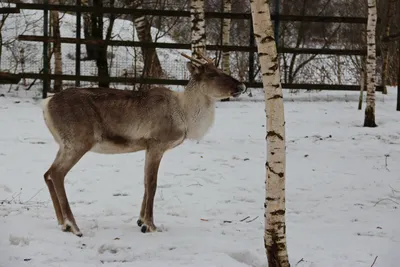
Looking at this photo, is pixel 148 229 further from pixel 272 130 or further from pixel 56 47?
pixel 56 47

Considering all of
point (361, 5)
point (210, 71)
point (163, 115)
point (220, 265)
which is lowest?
point (220, 265)

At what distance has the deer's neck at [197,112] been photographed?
662 cm

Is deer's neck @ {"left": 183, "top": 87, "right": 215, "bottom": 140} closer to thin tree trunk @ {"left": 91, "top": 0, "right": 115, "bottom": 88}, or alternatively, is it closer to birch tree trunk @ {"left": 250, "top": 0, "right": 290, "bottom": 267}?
Result: birch tree trunk @ {"left": 250, "top": 0, "right": 290, "bottom": 267}

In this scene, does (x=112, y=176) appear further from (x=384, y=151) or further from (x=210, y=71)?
(x=384, y=151)

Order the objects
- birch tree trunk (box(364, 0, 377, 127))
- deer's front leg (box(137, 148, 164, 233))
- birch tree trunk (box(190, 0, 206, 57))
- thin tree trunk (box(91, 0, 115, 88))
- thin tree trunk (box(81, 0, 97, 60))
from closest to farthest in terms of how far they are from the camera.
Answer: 1. deer's front leg (box(137, 148, 164, 233))
2. birch tree trunk (box(190, 0, 206, 57))
3. birch tree trunk (box(364, 0, 377, 127))
4. thin tree trunk (box(91, 0, 115, 88))
5. thin tree trunk (box(81, 0, 97, 60))

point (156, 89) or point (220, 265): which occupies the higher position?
point (156, 89)

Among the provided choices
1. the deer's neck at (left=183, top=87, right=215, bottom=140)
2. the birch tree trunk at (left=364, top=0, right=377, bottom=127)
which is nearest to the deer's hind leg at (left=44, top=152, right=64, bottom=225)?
the deer's neck at (left=183, top=87, right=215, bottom=140)

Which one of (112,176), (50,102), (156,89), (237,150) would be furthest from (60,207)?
(237,150)

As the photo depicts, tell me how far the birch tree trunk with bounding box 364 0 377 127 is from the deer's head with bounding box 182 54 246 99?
5.14 meters

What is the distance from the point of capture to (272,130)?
4.56m

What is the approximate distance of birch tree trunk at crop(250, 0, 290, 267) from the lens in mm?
4500

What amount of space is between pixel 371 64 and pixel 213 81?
17.6 ft

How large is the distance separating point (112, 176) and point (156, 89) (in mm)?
1844

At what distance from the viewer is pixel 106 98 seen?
20.7ft
